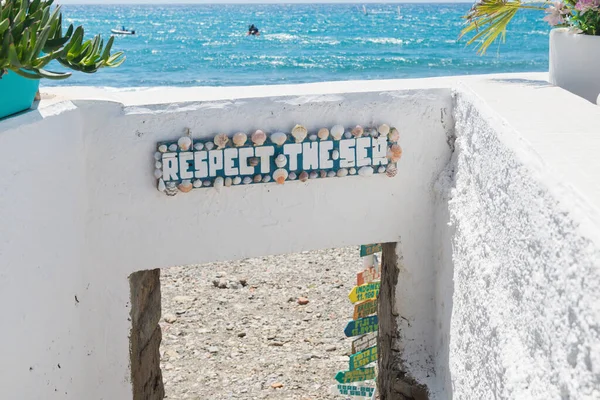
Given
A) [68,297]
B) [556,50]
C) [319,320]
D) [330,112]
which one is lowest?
[319,320]

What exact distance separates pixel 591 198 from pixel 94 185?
2085 millimetres

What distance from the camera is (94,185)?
3.22 meters

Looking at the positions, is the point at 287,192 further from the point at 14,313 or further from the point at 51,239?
the point at 14,313

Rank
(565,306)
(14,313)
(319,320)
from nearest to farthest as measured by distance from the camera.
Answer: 1. (565,306)
2. (14,313)
3. (319,320)

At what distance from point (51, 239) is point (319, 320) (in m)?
5.77

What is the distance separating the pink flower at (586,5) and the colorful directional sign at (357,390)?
2.74 m

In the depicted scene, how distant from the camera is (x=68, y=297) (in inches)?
120

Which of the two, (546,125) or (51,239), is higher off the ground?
(546,125)

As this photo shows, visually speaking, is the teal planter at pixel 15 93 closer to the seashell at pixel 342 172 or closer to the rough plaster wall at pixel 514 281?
the seashell at pixel 342 172

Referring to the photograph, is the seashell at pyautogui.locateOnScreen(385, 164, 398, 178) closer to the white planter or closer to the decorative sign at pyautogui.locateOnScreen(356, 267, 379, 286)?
the white planter

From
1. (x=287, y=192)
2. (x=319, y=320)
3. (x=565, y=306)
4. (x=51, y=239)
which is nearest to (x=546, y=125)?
(x=565, y=306)

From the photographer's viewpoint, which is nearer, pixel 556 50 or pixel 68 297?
pixel 68 297

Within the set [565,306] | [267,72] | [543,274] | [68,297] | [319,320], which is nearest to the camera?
[565,306]

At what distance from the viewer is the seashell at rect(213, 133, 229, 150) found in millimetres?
3217
